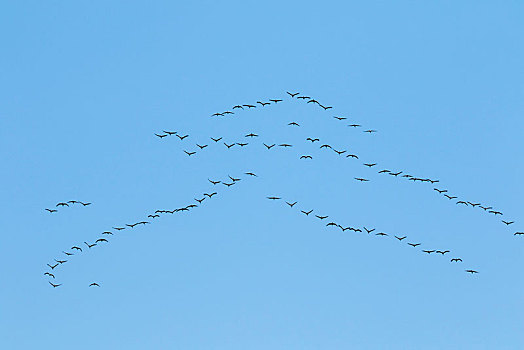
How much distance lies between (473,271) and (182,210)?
29.2 m

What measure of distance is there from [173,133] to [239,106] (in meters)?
7.03

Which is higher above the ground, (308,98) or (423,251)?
(308,98)

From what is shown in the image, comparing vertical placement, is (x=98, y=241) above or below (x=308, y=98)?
below

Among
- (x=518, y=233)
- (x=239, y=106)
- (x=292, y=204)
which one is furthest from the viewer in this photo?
(x=518, y=233)

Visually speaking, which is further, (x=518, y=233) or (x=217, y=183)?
(x=518, y=233)

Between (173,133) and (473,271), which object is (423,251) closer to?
(473,271)

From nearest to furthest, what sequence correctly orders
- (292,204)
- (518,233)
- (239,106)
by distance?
1. (239,106)
2. (292,204)
3. (518,233)

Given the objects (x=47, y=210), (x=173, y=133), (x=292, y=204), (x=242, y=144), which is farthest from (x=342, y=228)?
(x=47, y=210)

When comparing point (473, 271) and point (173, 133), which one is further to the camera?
point (473, 271)

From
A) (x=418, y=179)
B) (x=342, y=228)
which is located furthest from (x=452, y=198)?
(x=342, y=228)

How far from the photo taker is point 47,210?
4087 inches

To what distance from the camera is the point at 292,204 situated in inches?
3900

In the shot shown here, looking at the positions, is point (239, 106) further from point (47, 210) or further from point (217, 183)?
point (47, 210)

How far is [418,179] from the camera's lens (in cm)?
10181
